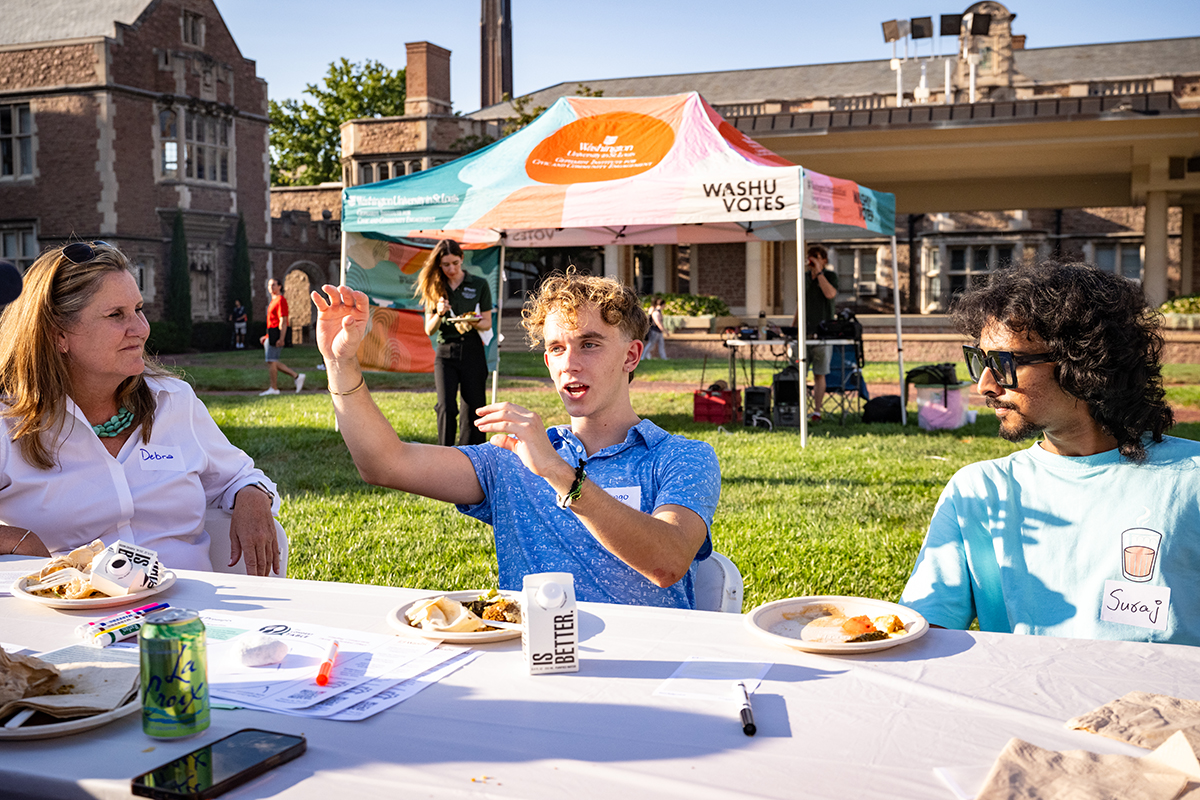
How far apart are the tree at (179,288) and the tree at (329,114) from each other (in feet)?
55.6

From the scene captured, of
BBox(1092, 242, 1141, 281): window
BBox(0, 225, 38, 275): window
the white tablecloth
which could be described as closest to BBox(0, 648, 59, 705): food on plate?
the white tablecloth

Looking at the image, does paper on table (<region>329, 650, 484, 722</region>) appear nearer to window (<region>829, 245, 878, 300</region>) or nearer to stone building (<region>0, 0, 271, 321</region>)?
stone building (<region>0, 0, 271, 321</region>)

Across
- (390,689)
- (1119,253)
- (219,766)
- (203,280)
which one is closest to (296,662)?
(390,689)

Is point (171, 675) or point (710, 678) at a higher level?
point (171, 675)

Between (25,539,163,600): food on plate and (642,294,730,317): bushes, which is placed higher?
(642,294,730,317): bushes

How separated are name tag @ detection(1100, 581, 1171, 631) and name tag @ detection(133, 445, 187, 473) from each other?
242cm

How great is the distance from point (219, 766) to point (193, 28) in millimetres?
31174

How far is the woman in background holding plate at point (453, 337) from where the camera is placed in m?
7.79

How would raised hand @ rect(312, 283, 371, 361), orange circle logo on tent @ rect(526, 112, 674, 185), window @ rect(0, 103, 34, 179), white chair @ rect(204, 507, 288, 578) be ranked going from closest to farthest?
raised hand @ rect(312, 283, 371, 361) → white chair @ rect(204, 507, 288, 578) → orange circle logo on tent @ rect(526, 112, 674, 185) → window @ rect(0, 103, 34, 179)

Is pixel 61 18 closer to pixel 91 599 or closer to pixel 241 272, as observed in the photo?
pixel 241 272

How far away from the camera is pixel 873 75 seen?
37.6 meters

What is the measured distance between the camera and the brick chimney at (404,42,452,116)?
1421 inches

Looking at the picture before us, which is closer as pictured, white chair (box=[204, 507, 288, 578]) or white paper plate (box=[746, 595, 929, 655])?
white paper plate (box=[746, 595, 929, 655])

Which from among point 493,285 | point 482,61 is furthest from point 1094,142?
point 482,61
